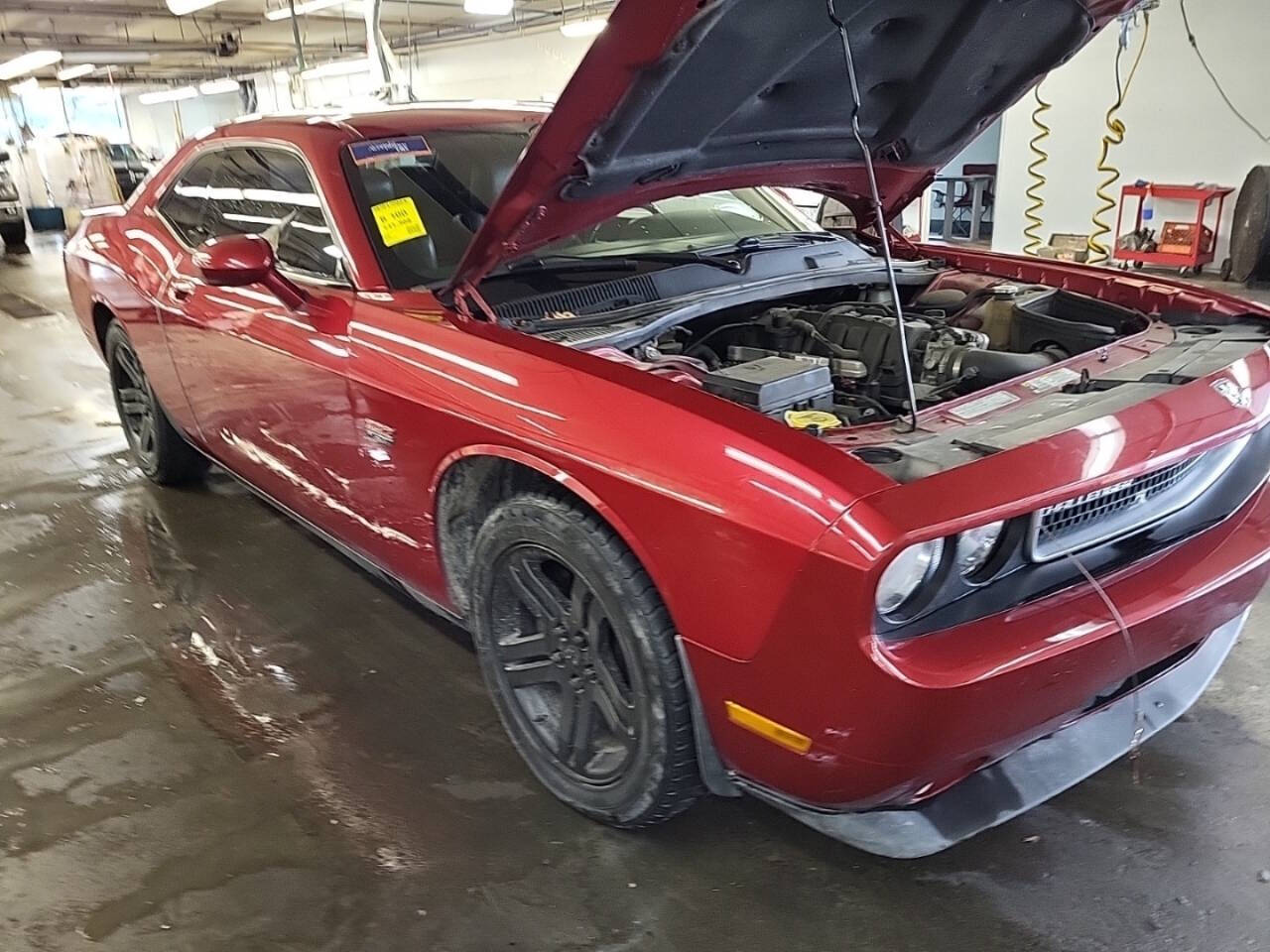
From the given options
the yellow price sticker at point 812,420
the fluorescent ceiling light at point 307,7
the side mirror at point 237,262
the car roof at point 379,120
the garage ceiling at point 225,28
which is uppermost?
the garage ceiling at point 225,28

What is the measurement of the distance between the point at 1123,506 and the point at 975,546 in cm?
35

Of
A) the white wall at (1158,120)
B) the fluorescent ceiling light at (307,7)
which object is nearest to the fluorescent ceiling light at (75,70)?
the fluorescent ceiling light at (307,7)

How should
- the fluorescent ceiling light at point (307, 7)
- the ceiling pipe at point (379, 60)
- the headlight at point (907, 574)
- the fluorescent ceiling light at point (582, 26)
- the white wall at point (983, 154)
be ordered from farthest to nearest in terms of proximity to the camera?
the white wall at point (983, 154)
the fluorescent ceiling light at point (582, 26)
the fluorescent ceiling light at point (307, 7)
the ceiling pipe at point (379, 60)
the headlight at point (907, 574)

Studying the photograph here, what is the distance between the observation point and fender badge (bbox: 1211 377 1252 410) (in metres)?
1.75

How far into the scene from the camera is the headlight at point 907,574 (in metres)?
1.45

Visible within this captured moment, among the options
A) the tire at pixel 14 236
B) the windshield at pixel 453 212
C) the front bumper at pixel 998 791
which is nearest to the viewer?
the front bumper at pixel 998 791

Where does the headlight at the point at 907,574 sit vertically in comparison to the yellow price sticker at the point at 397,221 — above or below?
below

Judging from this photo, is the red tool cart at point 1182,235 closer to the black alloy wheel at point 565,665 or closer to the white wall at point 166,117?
the black alloy wheel at point 565,665

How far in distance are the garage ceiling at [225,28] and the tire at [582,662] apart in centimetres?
1269

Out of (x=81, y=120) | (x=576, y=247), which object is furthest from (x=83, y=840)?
(x=81, y=120)

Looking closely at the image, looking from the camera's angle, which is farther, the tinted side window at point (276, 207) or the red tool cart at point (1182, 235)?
the red tool cart at point (1182, 235)

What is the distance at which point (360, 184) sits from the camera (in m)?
2.47

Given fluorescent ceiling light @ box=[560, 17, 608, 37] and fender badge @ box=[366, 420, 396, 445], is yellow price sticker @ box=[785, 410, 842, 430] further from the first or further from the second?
fluorescent ceiling light @ box=[560, 17, 608, 37]

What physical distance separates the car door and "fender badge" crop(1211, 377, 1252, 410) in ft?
5.82
